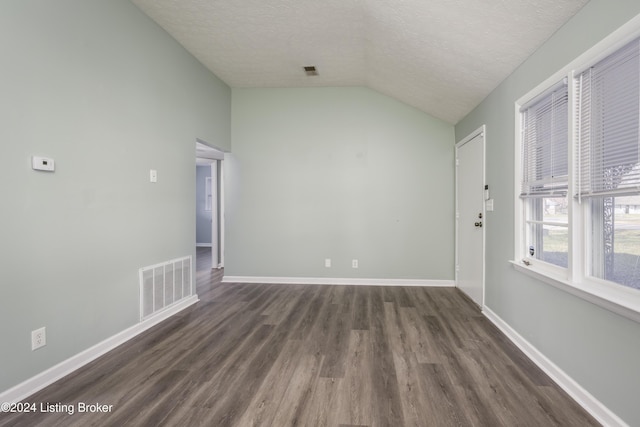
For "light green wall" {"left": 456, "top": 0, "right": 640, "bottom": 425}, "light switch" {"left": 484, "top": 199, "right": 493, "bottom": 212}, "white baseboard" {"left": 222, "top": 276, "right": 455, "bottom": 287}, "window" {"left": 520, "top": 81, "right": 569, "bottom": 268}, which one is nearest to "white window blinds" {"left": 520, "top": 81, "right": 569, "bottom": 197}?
"window" {"left": 520, "top": 81, "right": 569, "bottom": 268}

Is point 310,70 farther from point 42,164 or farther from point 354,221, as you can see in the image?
point 42,164

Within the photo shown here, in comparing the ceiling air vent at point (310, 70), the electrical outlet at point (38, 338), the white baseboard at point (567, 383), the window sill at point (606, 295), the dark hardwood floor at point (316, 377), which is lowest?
the dark hardwood floor at point (316, 377)

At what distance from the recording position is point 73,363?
6.80 feet

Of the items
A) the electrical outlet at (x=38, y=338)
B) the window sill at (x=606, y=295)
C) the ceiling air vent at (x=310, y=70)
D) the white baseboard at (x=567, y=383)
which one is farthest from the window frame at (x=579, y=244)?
the electrical outlet at (x=38, y=338)

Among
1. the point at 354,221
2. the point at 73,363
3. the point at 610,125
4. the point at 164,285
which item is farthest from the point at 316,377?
the point at 354,221

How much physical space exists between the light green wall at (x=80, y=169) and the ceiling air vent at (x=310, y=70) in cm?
157

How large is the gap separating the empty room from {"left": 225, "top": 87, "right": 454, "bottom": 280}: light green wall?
54 mm

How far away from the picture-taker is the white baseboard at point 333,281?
4297mm

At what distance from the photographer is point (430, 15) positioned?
2324mm

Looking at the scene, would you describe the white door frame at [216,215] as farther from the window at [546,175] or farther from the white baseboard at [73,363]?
the window at [546,175]

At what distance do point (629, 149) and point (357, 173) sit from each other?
311 cm

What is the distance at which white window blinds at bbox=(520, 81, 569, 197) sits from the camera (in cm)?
202

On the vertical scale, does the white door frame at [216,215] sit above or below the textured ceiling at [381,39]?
below

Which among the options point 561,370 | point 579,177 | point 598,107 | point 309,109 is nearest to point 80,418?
point 561,370
